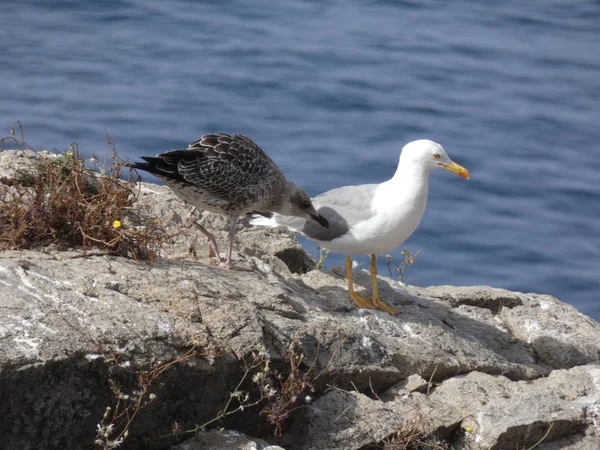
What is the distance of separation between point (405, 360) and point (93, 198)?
6.40 ft

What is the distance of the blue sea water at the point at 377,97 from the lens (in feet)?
44.1

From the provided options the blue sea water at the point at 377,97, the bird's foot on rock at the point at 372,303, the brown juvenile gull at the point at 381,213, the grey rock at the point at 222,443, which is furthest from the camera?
the blue sea water at the point at 377,97

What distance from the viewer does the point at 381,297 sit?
6.71m

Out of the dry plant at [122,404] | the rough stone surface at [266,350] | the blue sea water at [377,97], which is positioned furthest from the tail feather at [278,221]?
the blue sea water at [377,97]

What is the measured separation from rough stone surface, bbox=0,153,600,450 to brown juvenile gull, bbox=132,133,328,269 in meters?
0.26

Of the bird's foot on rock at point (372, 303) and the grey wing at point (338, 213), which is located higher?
the grey wing at point (338, 213)

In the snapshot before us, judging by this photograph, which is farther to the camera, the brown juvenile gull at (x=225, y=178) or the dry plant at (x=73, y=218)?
the brown juvenile gull at (x=225, y=178)

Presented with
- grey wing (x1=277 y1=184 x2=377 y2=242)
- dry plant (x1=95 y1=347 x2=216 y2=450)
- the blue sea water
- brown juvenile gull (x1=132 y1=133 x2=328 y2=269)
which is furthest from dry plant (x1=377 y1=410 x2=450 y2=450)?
the blue sea water

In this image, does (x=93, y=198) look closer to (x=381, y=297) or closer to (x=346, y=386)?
(x=346, y=386)

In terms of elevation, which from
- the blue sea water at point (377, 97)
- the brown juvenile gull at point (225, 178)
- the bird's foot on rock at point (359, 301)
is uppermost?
the brown juvenile gull at point (225, 178)

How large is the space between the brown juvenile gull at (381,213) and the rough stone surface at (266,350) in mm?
268

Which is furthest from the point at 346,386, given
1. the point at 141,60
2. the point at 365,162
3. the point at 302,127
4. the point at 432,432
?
the point at 141,60

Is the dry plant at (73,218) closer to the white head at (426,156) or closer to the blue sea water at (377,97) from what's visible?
the white head at (426,156)

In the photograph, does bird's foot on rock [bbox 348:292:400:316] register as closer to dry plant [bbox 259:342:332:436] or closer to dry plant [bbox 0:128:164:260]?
dry plant [bbox 259:342:332:436]
